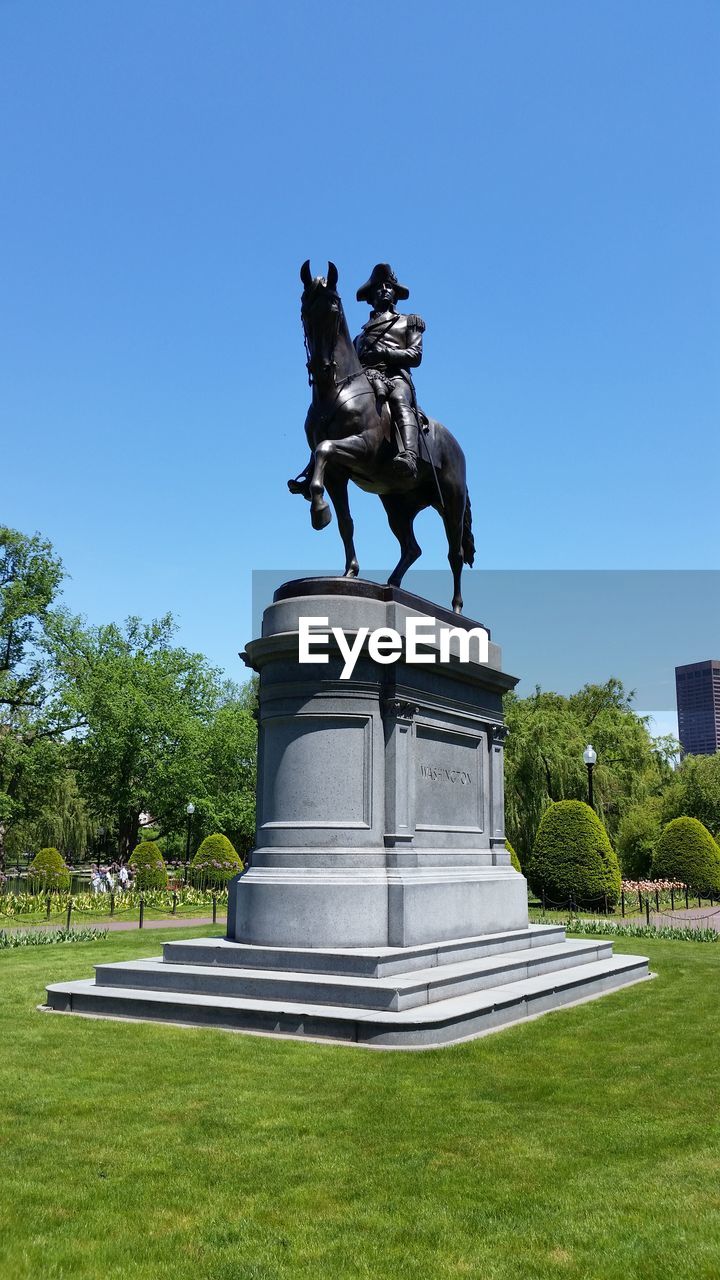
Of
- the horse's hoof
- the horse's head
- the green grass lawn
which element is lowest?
the green grass lawn

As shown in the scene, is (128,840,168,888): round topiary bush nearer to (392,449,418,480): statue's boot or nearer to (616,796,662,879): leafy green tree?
(616,796,662,879): leafy green tree

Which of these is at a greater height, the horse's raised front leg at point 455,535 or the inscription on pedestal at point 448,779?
the horse's raised front leg at point 455,535

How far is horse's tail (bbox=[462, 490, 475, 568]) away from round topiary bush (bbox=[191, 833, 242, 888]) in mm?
21729

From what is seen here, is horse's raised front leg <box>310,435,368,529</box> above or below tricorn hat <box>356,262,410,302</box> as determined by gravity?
below

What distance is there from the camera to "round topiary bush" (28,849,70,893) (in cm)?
3388

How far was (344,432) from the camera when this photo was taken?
42.5ft

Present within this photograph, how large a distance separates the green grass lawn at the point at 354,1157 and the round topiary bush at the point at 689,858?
2607 centimetres

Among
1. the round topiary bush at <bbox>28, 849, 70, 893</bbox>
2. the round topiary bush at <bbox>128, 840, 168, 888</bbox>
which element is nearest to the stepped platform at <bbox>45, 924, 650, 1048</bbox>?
the round topiary bush at <bbox>28, 849, 70, 893</bbox>

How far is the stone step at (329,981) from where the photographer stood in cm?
964

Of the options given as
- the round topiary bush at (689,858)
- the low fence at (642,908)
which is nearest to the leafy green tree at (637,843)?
the round topiary bush at (689,858)

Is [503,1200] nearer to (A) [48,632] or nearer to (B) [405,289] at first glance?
(B) [405,289]

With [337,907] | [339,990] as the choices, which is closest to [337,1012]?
[339,990]

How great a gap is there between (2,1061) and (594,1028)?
550 cm

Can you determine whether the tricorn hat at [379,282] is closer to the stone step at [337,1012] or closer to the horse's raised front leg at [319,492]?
the horse's raised front leg at [319,492]
